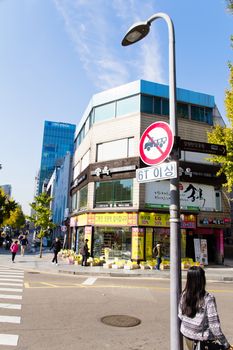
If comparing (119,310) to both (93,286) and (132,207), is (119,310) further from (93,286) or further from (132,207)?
(132,207)

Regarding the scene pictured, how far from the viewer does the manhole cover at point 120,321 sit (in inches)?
306

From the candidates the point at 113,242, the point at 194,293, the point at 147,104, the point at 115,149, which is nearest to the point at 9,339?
the point at 194,293

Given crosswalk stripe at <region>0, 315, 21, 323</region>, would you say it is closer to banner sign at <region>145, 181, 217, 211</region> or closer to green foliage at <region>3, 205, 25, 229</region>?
banner sign at <region>145, 181, 217, 211</region>

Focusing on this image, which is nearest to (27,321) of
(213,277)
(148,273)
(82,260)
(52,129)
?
(148,273)

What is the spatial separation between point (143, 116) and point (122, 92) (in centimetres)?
306

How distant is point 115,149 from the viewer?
27.1 m

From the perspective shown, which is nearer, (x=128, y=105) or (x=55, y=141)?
(x=128, y=105)

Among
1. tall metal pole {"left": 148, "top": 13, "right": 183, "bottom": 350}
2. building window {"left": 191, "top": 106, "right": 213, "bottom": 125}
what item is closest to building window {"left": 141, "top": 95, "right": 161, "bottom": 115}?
building window {"left": 191, "top": 106, "right": 213, "bottom": 125}

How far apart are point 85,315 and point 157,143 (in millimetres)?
5502

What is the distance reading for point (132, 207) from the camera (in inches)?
979

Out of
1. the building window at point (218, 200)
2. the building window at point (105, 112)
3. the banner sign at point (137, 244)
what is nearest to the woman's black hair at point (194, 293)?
the banner sign at point (137, 244)

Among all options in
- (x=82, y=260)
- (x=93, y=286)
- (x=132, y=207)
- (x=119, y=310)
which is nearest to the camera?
(x=119, y=310)

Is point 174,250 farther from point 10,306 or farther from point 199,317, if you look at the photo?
point 10,306

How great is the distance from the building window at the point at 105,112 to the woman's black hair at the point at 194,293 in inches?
970
